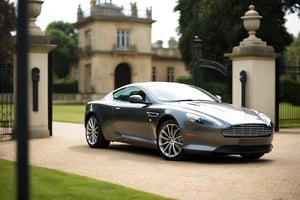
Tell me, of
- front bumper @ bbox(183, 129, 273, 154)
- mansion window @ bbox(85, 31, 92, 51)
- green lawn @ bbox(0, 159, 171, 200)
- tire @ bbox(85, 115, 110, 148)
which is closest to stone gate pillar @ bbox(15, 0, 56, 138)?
tire @ bbox(85, 115, 110, 148)

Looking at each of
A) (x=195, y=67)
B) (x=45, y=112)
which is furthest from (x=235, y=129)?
(x=195, y=67)

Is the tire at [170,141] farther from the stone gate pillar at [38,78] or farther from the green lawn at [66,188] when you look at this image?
the stone gate pillar at [38,78]

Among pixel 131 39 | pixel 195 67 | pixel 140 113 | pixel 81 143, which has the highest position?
pixel 131 39

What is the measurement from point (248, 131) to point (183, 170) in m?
1.51

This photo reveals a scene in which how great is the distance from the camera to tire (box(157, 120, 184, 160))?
923cm

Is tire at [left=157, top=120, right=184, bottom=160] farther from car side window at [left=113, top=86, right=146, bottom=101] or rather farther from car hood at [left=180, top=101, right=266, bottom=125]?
car side window at [left=113, top=86, right=146, bottom=101]

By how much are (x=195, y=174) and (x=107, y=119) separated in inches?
149

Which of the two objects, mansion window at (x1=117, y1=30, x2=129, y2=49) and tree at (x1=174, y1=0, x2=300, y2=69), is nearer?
tree at (x1=174, y1=0, x2=300, y2=69)

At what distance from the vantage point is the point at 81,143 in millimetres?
12680

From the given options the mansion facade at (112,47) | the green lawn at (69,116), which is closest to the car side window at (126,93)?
the green lawn at (69,116)

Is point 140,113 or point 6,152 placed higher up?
point 140,113

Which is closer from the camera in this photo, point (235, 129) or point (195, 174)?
point (195, 174)

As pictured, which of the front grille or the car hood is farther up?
the car hood

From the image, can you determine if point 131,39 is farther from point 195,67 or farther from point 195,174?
point 195,174
